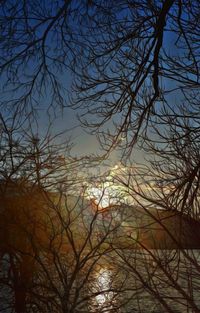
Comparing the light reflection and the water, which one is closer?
the water

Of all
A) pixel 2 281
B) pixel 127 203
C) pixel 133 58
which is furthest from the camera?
pixel 2 281

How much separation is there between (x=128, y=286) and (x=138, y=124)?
1089 centimetres

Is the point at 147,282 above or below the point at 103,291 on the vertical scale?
below

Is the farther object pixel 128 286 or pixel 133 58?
pixel 128 286

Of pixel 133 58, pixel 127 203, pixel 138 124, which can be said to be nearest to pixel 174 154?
pixel 138 124

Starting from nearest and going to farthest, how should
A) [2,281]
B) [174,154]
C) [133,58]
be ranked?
[133,58] → [174,154] → [2,281]

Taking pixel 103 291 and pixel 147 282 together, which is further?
pixel 103 291

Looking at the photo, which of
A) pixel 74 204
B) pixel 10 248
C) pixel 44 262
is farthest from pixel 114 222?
pixel 10 248

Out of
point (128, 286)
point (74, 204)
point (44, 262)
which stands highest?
point (74, 204)

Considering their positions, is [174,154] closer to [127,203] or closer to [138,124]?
[138,124]

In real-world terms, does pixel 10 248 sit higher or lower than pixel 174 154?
higher

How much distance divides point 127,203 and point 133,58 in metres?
7.36

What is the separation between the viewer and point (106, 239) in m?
16.8

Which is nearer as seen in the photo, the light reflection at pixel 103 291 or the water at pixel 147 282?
the water at pixel 147 282
